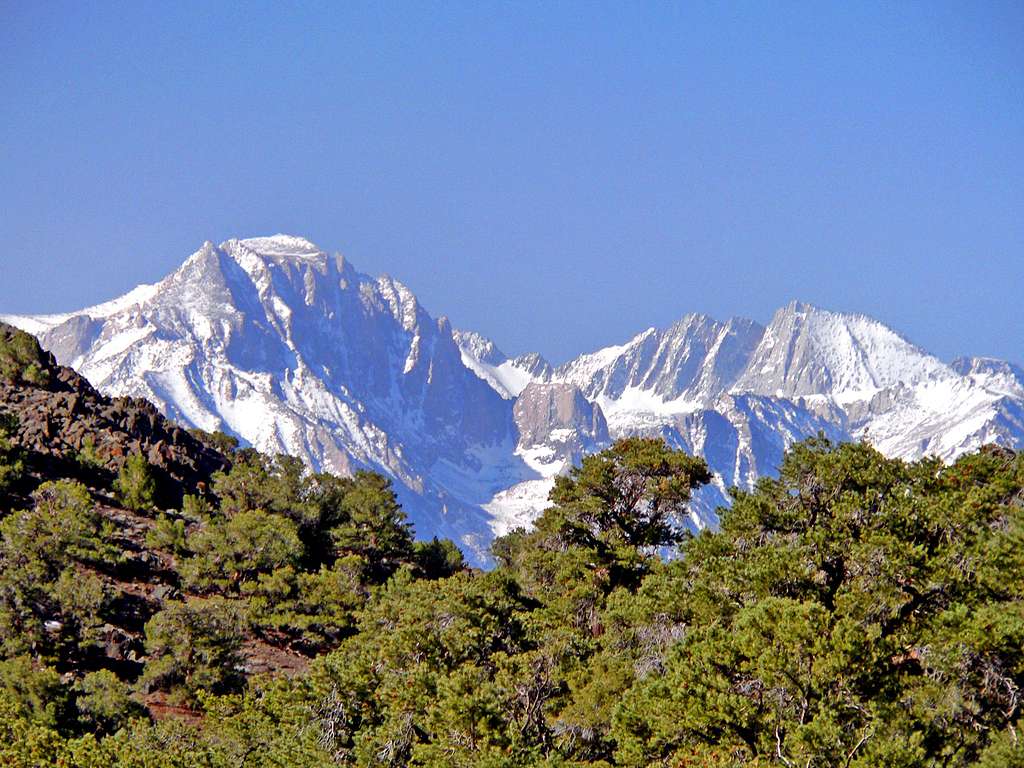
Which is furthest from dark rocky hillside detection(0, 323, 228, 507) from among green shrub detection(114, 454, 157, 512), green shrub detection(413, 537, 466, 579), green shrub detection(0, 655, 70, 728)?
green shrub detection(0, 655, 70, 728)

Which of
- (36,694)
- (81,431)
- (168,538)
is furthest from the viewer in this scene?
(81,431)

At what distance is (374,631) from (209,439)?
3667 inches

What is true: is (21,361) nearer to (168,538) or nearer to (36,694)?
(168,538)

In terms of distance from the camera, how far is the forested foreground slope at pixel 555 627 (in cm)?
3284

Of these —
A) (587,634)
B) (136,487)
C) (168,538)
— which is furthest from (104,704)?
(136,487)

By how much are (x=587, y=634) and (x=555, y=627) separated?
1.65 metres

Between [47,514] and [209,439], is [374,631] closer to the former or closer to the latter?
[47,514]

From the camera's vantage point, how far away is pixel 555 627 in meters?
57.2

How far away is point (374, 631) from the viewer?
6512 cm

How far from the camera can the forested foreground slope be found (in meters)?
32.8

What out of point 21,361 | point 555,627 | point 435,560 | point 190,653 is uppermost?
point 21,361

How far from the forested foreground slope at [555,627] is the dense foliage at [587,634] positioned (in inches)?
5.1

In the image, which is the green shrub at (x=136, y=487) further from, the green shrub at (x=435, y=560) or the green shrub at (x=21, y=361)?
the green shrub at (x=21, y=361)

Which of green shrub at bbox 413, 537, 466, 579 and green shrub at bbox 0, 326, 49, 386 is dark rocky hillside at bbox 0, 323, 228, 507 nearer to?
green shrub at bbox 0, 326, 49, 386
